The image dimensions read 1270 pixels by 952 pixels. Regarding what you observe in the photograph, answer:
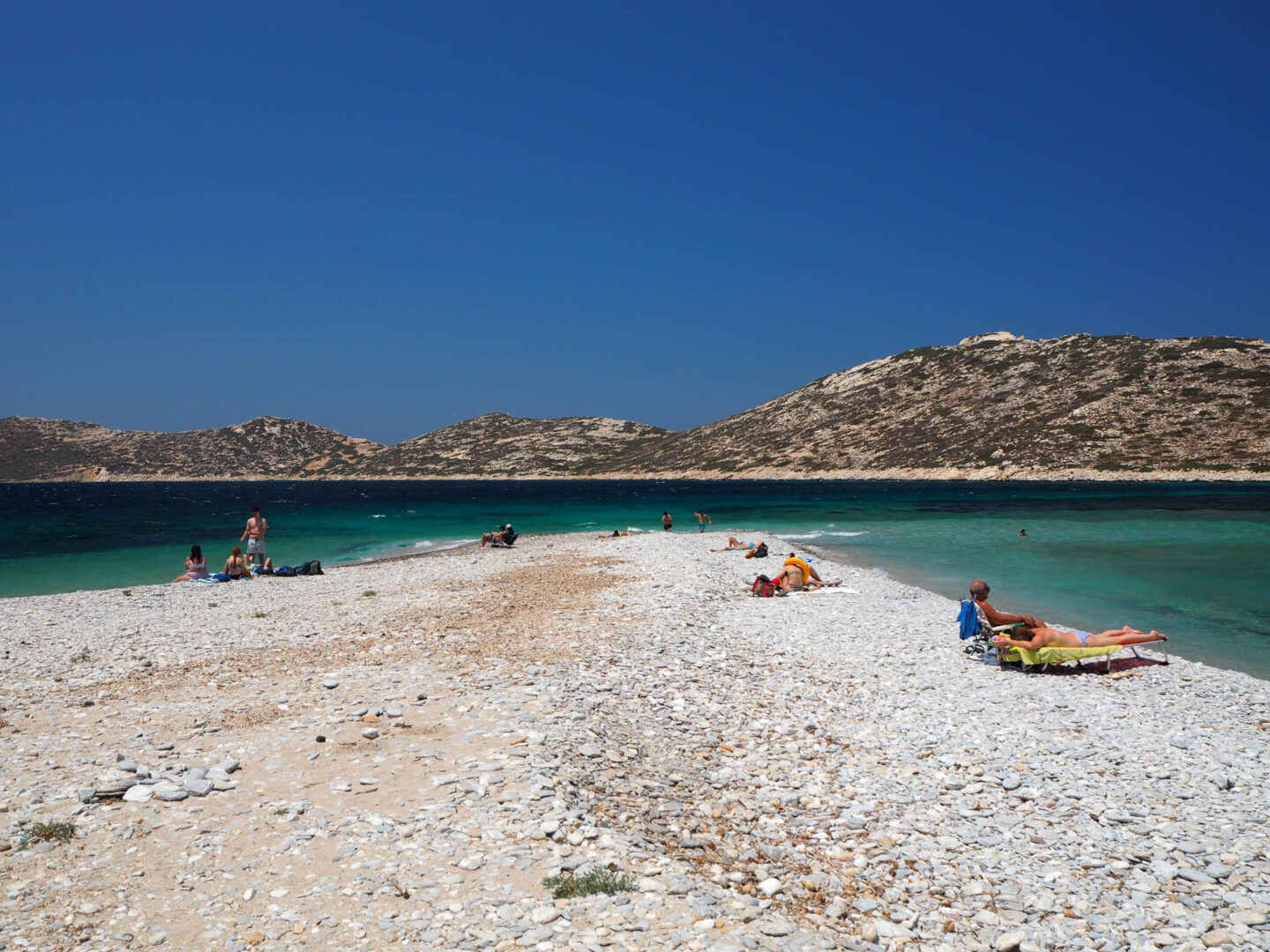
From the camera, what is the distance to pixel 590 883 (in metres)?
6.39

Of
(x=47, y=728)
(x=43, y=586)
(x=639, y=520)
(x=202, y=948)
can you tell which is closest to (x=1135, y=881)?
(x=202, y=948)

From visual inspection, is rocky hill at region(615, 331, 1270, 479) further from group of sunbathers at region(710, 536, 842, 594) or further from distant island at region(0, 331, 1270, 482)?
group of sunbathers at region(710, 536, 842, 594)

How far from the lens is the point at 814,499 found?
93.1 meters

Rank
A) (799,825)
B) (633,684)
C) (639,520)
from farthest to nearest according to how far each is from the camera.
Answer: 1. (639,520)
2. (633,684)
3. (799,825)

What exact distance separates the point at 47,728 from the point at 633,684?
28.3 feet

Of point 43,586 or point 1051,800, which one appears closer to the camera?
point 1051,800

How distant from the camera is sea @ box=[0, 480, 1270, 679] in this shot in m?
22.9

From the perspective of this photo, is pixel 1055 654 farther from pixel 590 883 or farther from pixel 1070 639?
pixel 590 883

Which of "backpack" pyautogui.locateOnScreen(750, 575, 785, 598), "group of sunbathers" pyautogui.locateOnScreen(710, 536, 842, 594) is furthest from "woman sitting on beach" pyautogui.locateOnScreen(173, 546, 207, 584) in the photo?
"group of sunbathers" pyautogui.locateOnScreen(710, 536, 842, 594)

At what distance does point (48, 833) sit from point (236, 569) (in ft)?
77.4

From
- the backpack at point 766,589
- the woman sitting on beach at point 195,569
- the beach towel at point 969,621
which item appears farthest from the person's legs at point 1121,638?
the woman sitting on beach at point 195,569

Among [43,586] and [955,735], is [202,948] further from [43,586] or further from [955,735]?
[43,586]

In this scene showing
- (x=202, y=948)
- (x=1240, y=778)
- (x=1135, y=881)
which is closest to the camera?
(x=202, y=948)

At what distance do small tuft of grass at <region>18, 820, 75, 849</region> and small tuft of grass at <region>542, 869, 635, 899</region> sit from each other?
476 cm
